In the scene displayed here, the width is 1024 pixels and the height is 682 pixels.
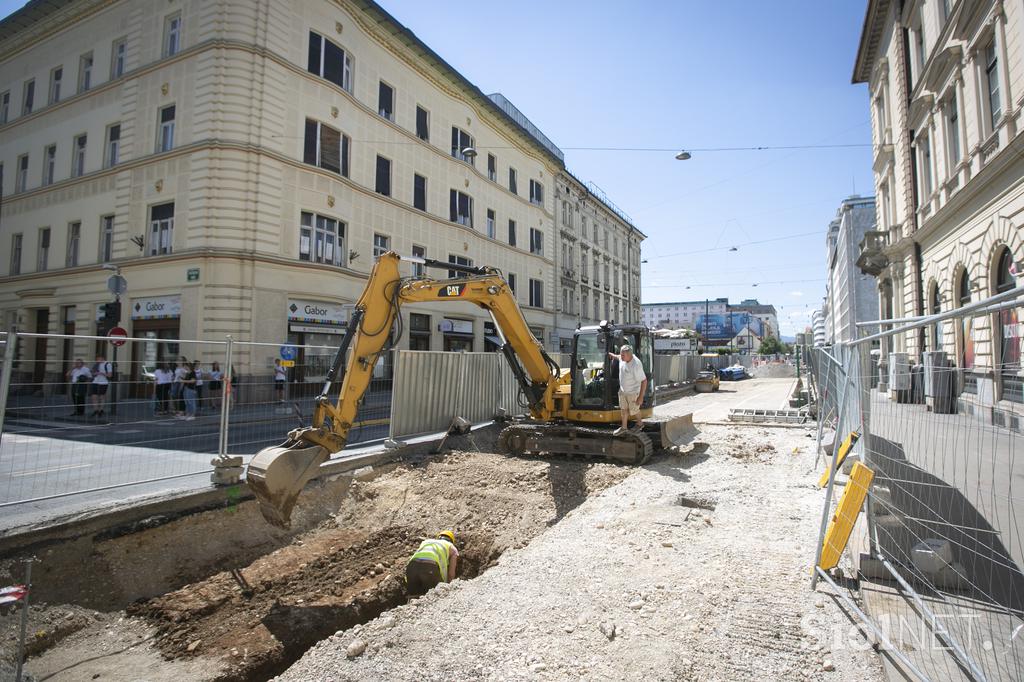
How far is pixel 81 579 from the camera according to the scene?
472cm

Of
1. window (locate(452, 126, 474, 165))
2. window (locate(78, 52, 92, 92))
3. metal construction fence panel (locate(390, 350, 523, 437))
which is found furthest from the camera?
window (locate(452, 126, 474, 165))

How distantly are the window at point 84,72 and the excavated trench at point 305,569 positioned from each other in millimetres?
23009

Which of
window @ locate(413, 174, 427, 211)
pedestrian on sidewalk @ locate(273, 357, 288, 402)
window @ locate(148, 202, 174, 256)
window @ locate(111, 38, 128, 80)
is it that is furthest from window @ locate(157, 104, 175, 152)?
pedestrian on sidewalk @ locate(273, 357, 288, 402)

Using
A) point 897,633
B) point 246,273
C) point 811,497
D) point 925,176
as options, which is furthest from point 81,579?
point 925,176

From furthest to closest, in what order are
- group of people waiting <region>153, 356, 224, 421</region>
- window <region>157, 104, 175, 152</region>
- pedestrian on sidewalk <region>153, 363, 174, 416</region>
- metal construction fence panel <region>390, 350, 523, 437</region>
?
window <region>157, 104, 175, 152</region> → metal construction fence panel <region>390, 350, 523, 437</region> → group of people waiting <region>153, 356, 224, 421</region> → pedestrian on sidewalk <region>153, 363, 174, 416</region>

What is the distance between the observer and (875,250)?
2223 centimetres

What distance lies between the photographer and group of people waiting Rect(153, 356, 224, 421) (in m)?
6.33

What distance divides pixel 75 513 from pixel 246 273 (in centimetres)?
1302

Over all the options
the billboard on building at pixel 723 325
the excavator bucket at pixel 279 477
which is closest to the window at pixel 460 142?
the excavator bucket at pixel 279 477

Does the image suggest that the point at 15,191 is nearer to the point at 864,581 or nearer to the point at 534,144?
the point at 534,144

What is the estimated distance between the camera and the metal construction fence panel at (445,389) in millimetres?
9727

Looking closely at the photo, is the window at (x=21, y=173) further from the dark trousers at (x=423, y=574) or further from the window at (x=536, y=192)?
the dark trousers at (x=423, y=574)

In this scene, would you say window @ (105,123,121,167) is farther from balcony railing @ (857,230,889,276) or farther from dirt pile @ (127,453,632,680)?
balcony railing @ (857,230,889,276)

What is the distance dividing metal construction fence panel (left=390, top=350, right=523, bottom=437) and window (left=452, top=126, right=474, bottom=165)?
55.6 ft
